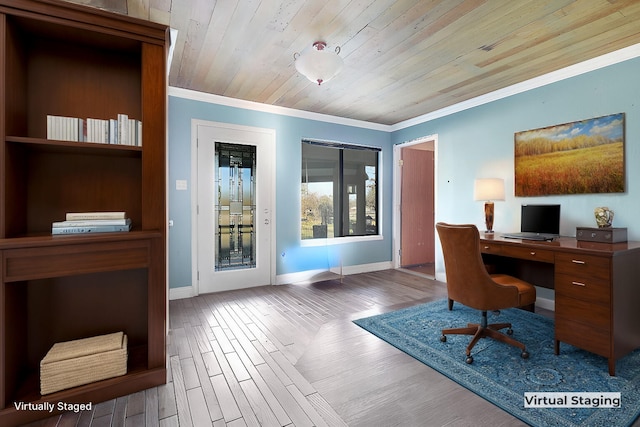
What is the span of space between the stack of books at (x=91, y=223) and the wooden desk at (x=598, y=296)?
3.06 metres

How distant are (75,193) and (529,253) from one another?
3.44m

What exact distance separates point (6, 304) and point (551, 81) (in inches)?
188

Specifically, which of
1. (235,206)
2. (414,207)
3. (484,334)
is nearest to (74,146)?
(235,206)

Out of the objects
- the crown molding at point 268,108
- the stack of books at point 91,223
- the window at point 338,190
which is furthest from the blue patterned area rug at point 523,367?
the crown molding at point 268,108

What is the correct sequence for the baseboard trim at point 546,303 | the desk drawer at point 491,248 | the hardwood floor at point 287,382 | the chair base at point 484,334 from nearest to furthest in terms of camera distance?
the hardwood floor at point 287,382 < the chair base at point 484,334 < the desk drawer at point 491,248 < the baseboard trim at point 546,303

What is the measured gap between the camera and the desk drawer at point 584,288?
6.37 ft

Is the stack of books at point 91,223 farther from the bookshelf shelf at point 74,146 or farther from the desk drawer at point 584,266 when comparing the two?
the desk drawer at point 584,266

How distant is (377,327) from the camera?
273cm

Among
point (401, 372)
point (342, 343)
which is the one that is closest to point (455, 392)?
point (401, 372)

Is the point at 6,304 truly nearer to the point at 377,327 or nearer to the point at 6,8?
the point at 6,8

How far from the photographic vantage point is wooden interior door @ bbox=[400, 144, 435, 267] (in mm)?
5254

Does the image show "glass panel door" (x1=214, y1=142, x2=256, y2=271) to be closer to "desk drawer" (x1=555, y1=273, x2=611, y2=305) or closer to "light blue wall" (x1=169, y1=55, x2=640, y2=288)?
"light blue wall" (x1=169, y1=55, x2=640, y2=288)

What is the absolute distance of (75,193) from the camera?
1.94m

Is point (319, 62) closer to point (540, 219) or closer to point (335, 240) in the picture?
point (540, 219)
